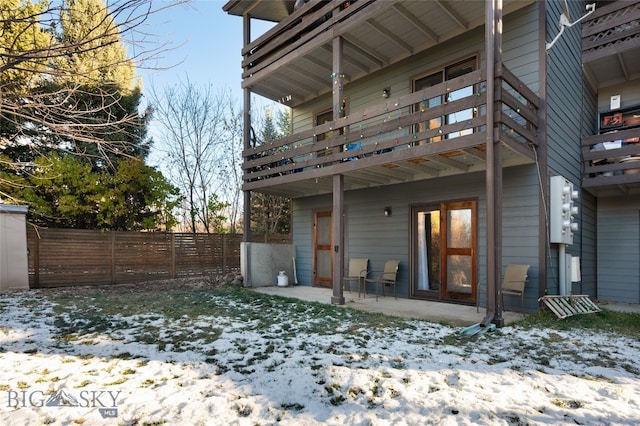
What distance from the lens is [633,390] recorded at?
2709mm

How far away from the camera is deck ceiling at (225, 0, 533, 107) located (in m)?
6.06

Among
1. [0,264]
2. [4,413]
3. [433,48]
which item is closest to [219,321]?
[4,413]

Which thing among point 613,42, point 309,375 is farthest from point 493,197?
point 613,42

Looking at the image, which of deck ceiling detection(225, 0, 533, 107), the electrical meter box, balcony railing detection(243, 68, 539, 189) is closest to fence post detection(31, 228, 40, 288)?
balcony railing detection(243, 68, 539, 189)

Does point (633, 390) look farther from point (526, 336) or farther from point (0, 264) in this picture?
point (0, 264)

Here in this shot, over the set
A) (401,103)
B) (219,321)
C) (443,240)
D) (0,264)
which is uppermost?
(401,103)

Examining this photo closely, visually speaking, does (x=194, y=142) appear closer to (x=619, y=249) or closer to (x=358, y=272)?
(x=358, y=272)

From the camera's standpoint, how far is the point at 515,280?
571cm

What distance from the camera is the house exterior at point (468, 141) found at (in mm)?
5492

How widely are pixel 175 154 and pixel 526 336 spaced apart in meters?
13.5

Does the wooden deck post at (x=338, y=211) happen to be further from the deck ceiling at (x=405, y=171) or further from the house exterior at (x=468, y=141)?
the deck ceiling at (x=405, y=171)
